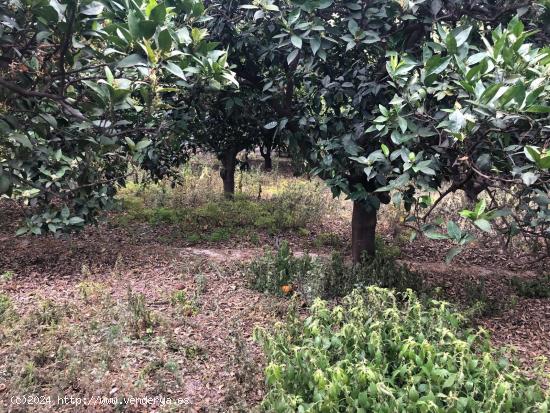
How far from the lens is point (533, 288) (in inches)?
173

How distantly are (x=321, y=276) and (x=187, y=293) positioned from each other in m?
1.24

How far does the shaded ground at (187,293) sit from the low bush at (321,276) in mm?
203

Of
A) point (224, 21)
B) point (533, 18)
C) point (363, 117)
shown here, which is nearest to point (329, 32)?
point (363, 117)

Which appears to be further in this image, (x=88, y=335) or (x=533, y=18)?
(x=533, y=18)

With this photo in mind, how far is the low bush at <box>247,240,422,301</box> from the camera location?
13.1 feet

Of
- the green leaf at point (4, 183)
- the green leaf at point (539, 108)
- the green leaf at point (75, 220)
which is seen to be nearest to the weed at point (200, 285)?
the green leaf at point (75, 220)

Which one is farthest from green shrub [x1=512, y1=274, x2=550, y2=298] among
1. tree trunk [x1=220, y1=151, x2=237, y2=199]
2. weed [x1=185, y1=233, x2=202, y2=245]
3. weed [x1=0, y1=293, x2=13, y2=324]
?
tree trunk [x1=220, y1=151, x2=237, y2=199]

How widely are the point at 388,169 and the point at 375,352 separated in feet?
3.89

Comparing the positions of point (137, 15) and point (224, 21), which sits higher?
point (224, 21)

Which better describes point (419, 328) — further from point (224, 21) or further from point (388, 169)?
point (224, 21)

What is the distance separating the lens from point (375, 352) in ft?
7.93

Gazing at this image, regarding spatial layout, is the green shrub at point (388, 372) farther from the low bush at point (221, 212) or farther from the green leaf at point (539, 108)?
the low bush at point (221, 212)

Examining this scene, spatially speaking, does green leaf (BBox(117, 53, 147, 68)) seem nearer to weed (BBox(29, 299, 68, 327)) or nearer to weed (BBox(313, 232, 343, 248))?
weed (BBox(29, 299, 68, 327))

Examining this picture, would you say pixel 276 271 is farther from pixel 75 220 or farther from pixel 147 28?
pixel 147 28
